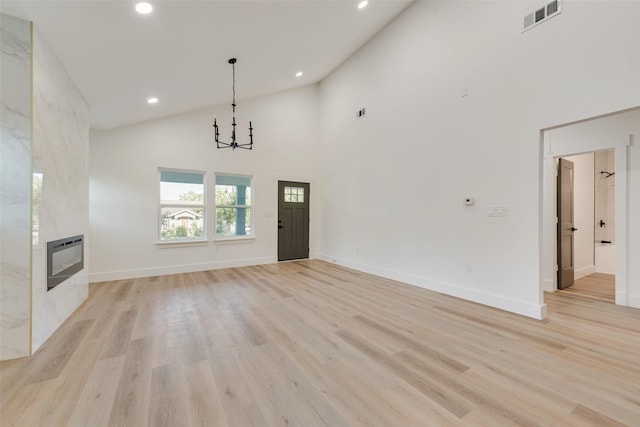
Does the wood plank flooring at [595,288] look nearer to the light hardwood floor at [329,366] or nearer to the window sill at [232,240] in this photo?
the light hardwood floor at [329,366]

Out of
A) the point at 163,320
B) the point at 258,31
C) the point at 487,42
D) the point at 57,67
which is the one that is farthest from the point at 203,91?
the point at 487,42

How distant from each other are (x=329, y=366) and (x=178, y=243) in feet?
14.8

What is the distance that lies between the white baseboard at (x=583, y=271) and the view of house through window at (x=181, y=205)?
738 cm

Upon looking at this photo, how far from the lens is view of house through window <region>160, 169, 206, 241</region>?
548 centimetres

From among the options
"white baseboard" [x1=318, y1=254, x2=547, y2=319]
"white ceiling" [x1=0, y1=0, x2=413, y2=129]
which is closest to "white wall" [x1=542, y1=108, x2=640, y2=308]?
"white baseboard" [x1=318, y1=254, x2=547, y2=319]

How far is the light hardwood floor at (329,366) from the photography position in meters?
1.63

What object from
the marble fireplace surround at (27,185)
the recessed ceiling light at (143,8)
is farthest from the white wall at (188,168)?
the recessed ceiling light at (143,8)

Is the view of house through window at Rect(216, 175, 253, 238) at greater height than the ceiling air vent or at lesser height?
lesser

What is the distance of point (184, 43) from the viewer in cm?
311

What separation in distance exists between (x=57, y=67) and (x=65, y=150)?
2.83ft

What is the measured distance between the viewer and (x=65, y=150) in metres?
3.03

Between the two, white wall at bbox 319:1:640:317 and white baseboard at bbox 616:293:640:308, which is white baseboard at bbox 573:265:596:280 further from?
white wall at bbox 319:1:640:317

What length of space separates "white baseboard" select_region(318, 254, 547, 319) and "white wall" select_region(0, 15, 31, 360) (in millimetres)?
4661

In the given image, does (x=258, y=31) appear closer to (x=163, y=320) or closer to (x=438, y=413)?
(x=163, y=320)
